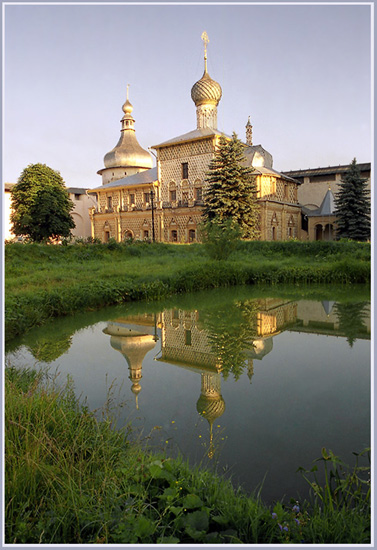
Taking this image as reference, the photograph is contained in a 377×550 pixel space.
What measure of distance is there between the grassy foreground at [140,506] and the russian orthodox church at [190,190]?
23461 millimetres

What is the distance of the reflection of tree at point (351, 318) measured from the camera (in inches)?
269

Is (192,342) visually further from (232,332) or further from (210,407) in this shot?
(210,407)

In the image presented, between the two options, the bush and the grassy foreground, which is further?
the bush

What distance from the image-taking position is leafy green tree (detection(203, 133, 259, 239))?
22312 mm

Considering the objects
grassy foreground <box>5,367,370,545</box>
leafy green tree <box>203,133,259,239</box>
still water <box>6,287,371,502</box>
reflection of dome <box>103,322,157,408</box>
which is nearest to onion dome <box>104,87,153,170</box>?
leafy green tree <box>203,133,259,239</box>

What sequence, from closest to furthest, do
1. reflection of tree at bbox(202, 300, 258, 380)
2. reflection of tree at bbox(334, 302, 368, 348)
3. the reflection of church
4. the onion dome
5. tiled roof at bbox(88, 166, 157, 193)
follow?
the reflection of church < reflection of tree at bbox(202, 300, 258, 380) < reflection of tree at bbox(334, 302, 368, 348) < tiled roof at bbox(88, 166, 157, 193) < the onion dome

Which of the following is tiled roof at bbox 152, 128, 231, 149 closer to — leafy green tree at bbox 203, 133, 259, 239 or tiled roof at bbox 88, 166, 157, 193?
tiled roof at bbox 88, 166, 157, 193

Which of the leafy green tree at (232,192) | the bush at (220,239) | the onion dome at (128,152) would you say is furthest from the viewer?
the onion dome at (128,152)

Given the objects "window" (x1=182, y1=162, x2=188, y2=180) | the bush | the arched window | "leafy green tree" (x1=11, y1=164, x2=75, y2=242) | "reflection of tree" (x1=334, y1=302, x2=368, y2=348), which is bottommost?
"reflection of tree" (x1=334, y1=302, x2=368, y2=348)

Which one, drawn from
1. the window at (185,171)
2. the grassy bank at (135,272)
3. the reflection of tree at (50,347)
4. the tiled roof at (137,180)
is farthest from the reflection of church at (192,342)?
the tiled roof at (137,180)

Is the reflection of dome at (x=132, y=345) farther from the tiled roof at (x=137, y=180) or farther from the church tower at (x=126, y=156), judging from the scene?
the church tower at (x=126, y=156)

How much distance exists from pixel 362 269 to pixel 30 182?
19405mm

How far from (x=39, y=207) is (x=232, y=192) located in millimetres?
11015

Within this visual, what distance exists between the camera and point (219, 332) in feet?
23.0
